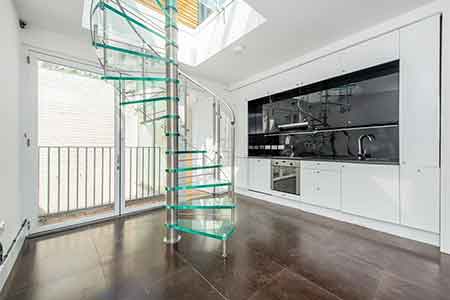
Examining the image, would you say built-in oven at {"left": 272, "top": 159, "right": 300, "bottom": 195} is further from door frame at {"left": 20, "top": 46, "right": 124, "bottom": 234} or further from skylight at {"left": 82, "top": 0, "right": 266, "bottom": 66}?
door frame at {"left": 20, "top": 46, "right": 124, "bottom": 234}

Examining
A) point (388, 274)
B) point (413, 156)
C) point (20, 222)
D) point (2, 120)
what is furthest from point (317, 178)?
point (20, 222)

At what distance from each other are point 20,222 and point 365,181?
4.48 m

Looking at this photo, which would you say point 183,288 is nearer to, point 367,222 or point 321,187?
point 321,187

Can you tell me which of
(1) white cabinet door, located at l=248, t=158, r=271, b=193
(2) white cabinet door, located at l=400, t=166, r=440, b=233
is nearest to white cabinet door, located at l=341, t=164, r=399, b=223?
(2) white cabinet door, located at l=400, t=166, r=440, b=233

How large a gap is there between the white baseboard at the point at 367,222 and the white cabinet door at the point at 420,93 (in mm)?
843

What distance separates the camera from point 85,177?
3.06 meters

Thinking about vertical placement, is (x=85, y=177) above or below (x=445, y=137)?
below

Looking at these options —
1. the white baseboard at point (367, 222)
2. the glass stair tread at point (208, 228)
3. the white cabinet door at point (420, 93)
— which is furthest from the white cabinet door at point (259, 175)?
the white cabinet door at point (420, 93)

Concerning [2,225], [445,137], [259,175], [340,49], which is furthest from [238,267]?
[340,49]

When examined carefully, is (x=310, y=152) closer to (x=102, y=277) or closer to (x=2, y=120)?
(x=102, y=277)

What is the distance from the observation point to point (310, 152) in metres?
3.68

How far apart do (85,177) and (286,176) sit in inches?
141

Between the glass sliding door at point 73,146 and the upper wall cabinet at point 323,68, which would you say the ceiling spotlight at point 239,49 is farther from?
the glass sliding door at point 73,146

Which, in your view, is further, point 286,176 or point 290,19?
point 286,176
